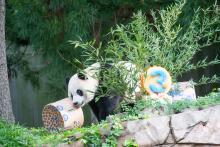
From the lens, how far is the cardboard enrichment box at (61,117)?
5.70m

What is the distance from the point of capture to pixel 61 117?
5.70 metres

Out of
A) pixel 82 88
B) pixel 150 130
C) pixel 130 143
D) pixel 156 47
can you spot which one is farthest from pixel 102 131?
pixel 82 88

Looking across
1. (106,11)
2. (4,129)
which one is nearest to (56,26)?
(106,11)

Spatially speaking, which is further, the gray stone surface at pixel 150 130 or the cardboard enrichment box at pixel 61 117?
the cardboard enrichment box at pixel 61 117

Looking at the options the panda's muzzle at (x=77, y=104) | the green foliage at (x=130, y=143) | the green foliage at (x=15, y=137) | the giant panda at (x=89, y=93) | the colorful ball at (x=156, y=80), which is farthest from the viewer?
the panda's muzzle at (x=77, y=104)

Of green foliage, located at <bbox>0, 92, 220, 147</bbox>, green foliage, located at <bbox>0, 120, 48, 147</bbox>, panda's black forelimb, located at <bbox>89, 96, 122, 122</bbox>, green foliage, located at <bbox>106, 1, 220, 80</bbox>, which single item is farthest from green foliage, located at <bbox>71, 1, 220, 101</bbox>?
green foliage, located at <bbox>0, 120, 48, 147</bbox>

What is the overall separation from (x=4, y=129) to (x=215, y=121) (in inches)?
72.2

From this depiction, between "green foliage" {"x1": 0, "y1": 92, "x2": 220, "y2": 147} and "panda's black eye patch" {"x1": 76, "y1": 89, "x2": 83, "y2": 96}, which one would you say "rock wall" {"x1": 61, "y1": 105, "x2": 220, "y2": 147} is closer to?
"green foliage" {"x1": 0, "y1": 92, "x2": 220, "y2": 147}

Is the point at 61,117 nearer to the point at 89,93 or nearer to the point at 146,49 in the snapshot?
the point at 89,93

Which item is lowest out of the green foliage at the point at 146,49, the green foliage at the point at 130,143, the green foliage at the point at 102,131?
the green foliage at the point at 130,143

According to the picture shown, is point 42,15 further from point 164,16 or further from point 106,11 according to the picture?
point 164,16

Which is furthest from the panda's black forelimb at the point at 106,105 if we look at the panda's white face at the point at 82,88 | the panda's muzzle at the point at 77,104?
the panda's muzzle at the point at 77,104

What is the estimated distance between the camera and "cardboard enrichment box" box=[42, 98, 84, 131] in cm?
570

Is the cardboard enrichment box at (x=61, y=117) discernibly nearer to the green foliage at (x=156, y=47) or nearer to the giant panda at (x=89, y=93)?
the giant panda at (x=89, y=93)
